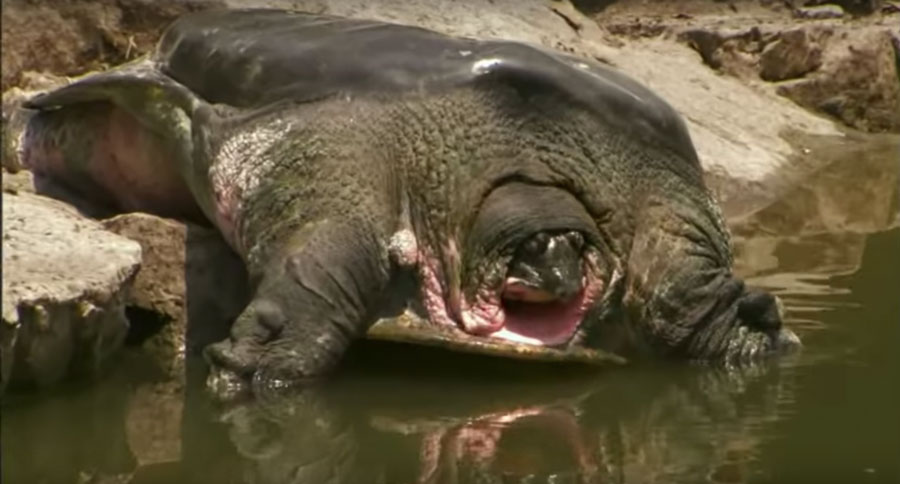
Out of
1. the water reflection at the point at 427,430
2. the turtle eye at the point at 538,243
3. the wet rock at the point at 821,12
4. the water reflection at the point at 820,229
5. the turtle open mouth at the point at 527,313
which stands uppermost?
the turtle eye at the point at 538,243

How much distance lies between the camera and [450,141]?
379 cm

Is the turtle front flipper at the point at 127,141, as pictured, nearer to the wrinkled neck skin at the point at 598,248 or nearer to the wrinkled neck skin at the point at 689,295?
the wrinkled neck skin at the point at 598,248

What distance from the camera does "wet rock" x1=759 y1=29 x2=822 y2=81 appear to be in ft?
26.3

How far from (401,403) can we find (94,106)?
135cm

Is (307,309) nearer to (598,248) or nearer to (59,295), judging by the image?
(59,295)

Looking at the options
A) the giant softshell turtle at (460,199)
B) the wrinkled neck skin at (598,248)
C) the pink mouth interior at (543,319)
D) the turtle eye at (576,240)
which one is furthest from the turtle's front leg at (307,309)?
the turtle eye at (576,240)

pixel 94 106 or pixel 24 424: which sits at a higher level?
pixel 94 106

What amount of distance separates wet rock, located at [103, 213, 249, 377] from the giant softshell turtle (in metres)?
0.09

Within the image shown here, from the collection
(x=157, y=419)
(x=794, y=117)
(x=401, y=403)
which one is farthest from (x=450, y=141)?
(x=794, y=117)

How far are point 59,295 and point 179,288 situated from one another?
56 cm

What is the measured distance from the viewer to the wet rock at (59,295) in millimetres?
3260

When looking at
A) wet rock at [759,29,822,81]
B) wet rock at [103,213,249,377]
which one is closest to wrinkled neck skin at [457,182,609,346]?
wet rock at [103,213,249,377]

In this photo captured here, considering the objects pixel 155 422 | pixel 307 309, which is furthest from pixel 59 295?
pixel 307 309

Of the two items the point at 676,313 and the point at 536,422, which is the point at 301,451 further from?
the point at 676,313
